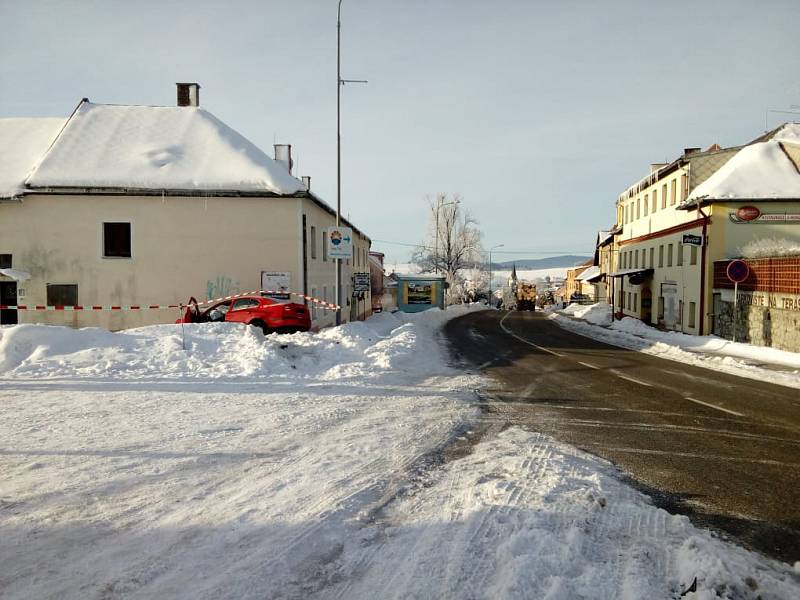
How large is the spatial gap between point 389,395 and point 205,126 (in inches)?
735

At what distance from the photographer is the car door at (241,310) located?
17.0 metres

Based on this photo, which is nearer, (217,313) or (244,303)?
(244,303)

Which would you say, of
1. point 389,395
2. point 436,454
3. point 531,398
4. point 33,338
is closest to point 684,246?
point 531,398

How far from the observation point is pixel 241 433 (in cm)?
674

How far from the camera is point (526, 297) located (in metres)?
72.4

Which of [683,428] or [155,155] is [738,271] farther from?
[155,155]

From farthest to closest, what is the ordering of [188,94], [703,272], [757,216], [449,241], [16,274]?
[449,241]
[188,94]
[703,272]
[757,216]
[16,274]

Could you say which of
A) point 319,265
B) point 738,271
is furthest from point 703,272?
point 319,265

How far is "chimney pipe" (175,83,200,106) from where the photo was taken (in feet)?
84.0

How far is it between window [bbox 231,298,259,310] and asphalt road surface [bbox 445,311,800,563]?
23.0 ft

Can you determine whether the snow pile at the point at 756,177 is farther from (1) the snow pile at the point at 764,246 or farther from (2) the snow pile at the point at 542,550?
(2) the snow pile at the point at 542,550

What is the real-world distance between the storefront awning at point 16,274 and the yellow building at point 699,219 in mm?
26616

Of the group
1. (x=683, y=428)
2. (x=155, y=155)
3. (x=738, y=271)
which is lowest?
(x=683, y=428)

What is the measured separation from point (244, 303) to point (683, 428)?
44.7 feet
